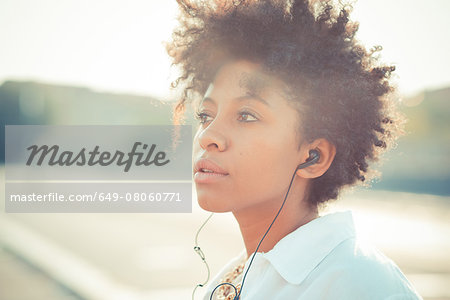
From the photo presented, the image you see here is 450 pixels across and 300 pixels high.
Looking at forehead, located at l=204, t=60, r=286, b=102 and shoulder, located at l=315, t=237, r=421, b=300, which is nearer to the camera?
shoulder, located at l=315, t=237, r=421, b=300

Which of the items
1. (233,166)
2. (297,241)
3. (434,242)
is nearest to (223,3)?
(233,166)

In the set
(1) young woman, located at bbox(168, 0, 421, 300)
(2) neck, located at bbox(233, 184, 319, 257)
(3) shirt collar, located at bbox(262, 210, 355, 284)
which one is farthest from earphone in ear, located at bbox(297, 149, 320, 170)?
(3) shirt collar, located at bbox(262, 210, 355, 284)

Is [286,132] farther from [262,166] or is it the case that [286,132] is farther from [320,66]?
[320,66]

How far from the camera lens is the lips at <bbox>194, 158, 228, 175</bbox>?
7.17ft

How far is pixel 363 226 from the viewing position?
515 inches

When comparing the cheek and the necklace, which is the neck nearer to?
the cheek

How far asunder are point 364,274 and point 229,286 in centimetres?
91

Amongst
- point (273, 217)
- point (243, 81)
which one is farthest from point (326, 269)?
point (243, 81)

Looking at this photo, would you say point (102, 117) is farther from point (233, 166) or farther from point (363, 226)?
point (233, 166)

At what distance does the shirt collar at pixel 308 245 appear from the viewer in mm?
1985

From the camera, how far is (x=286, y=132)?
87.6 inches

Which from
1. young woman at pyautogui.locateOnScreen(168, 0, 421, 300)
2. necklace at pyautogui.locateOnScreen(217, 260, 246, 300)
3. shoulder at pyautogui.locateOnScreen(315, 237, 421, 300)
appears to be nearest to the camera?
shoulder at pyautogui.locateOnScreen(315, 237, 421, 300)

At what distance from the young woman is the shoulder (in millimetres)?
11

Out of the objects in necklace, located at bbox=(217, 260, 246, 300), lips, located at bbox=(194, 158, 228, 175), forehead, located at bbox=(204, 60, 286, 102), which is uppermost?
forehead, located at bbox=(204, 60, 286, 102)
